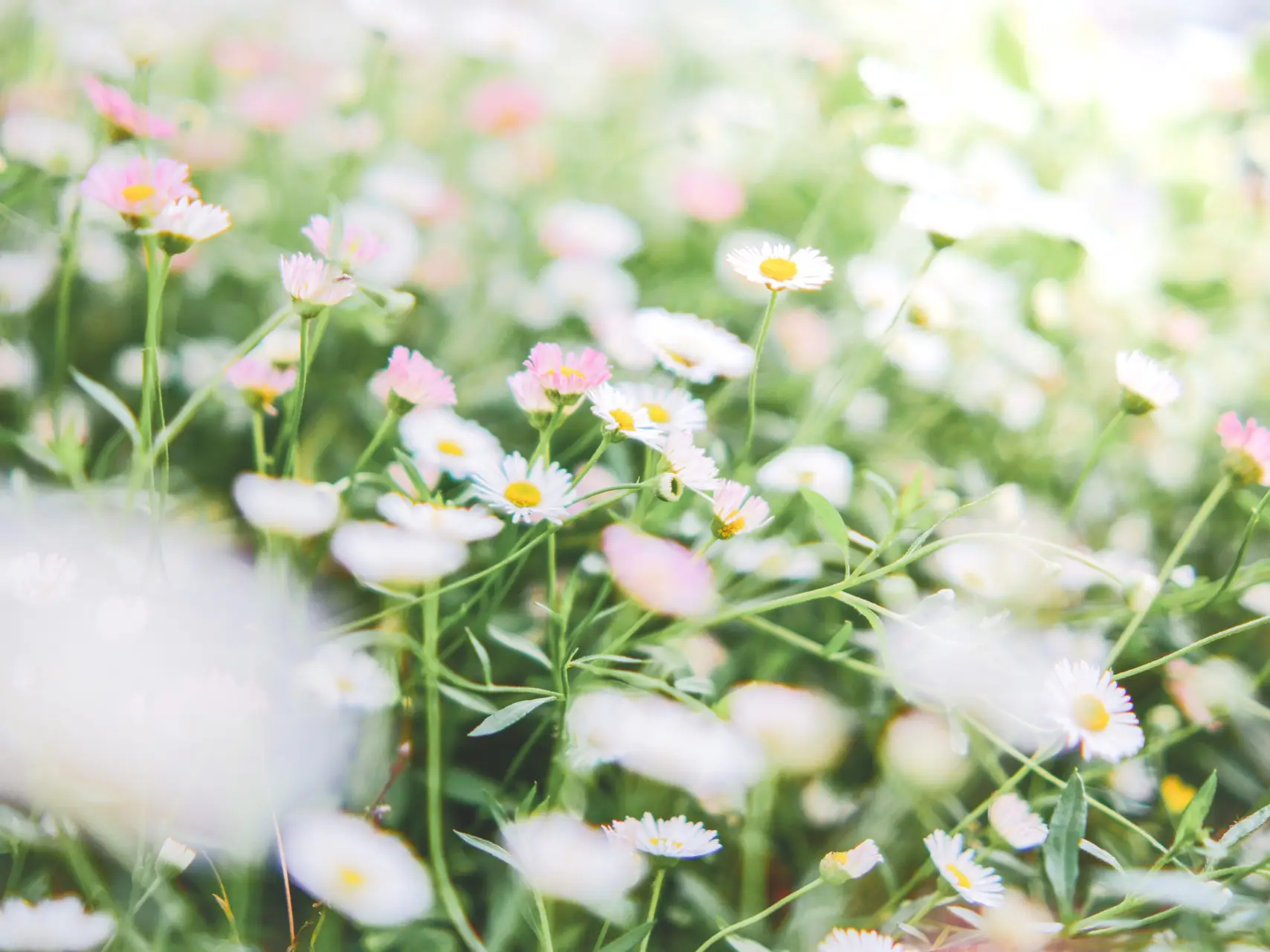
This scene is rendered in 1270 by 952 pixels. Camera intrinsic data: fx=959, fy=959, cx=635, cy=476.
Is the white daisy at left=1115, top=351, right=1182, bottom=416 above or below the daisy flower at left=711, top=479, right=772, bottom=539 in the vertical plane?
above

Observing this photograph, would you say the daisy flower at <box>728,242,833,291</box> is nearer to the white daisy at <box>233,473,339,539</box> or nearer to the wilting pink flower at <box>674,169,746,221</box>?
the white daisy at <box>233,473,339,539</box>

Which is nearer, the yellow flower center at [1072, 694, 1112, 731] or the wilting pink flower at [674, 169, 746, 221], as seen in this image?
the yellow flower center at [1072, 694, 1112, 731]

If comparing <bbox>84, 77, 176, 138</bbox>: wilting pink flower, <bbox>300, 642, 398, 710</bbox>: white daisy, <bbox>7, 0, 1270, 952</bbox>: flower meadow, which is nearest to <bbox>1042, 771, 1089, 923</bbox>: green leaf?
<bbox>7, 0, 1270, 952</bbox>: flower meadow

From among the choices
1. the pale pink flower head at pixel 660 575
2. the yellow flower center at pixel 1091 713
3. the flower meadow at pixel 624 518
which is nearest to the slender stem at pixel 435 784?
the flower meadow at pixel 624 518

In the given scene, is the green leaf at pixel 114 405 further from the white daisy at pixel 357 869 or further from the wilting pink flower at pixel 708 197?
the wilting pink flower at pixel 708 197

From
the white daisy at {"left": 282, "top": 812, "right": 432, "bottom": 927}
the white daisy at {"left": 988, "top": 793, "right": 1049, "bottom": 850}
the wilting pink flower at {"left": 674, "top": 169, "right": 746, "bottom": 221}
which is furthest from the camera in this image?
the wilting pink flower at {"left": 674, "top": 169, "right": 746, "bottom": 221}

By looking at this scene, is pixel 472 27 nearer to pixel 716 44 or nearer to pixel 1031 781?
pixel 716 44

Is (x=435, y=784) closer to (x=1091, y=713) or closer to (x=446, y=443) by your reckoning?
(x=446, y=443)
